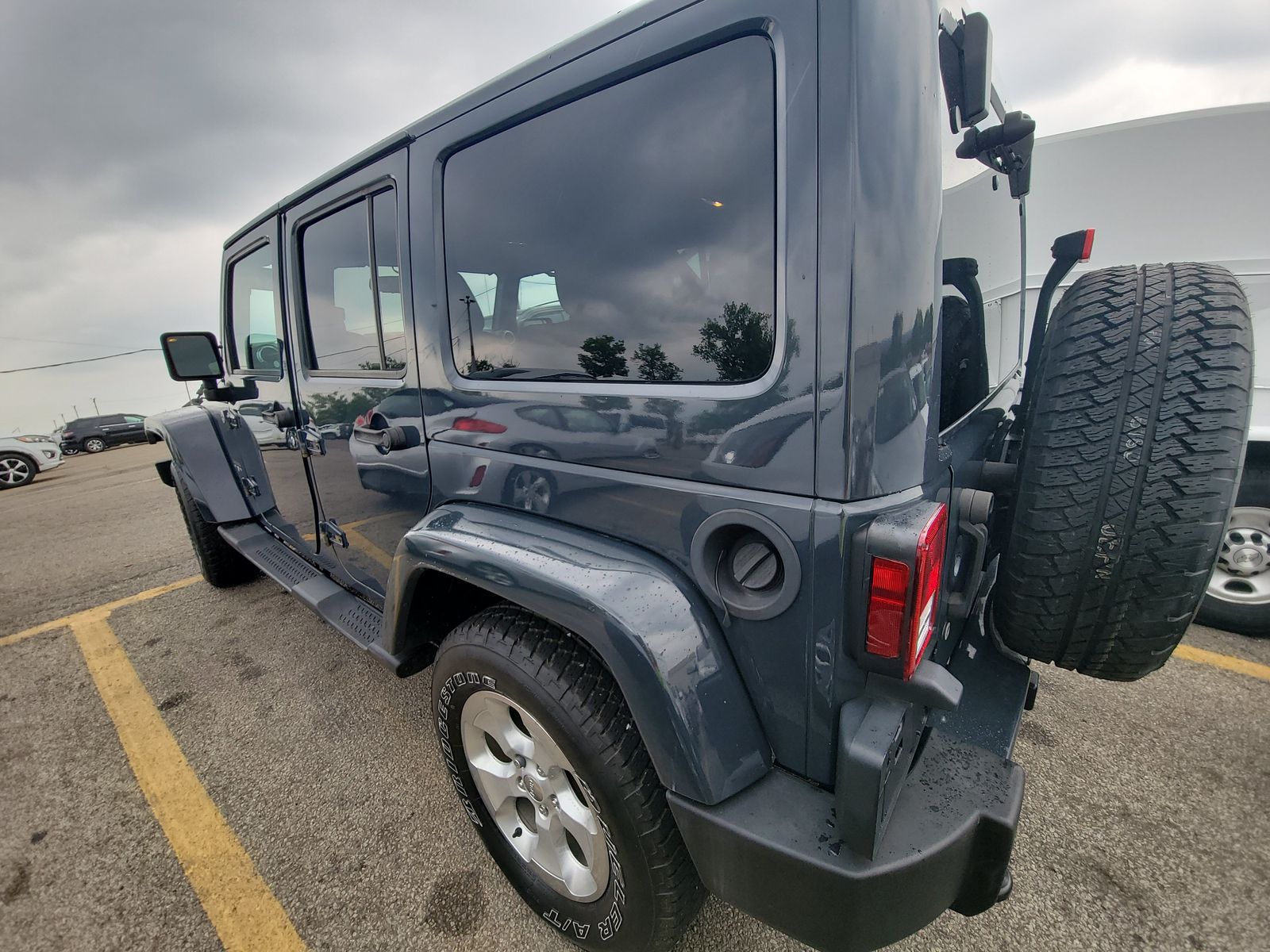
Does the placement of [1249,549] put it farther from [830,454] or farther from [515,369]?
[515,369]

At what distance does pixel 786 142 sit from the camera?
1.03 metres

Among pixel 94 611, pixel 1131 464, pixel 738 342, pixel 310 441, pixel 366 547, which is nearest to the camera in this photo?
pixel 738 342

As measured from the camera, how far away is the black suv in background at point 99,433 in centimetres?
2258

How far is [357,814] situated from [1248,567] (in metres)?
4.31

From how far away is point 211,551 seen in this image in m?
4.05

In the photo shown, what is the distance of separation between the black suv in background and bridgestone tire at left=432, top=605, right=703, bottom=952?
27.7 metres

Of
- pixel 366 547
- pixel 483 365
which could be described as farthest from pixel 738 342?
pixel 366 547

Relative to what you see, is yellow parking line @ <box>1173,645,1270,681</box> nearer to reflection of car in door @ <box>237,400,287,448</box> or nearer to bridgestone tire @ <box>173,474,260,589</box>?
reflection of car in door @ <box>237,400,287,448</box>

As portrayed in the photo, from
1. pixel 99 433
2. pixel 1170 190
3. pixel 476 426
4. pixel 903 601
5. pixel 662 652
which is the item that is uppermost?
pixel 1170 190

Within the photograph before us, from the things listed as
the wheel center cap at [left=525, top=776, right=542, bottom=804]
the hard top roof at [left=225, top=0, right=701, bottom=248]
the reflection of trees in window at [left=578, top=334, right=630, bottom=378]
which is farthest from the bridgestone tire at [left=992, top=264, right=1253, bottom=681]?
the wheel center cap at [left=525, top=776, right=542, bottom=804]

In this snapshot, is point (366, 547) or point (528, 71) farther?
point (366, 547)

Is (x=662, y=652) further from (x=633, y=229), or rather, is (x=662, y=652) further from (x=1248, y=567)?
(x=1248, y=567)

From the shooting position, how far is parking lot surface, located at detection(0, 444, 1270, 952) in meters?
1.70

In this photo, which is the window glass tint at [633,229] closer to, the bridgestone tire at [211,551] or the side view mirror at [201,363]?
the side view mirror at [201,363]
